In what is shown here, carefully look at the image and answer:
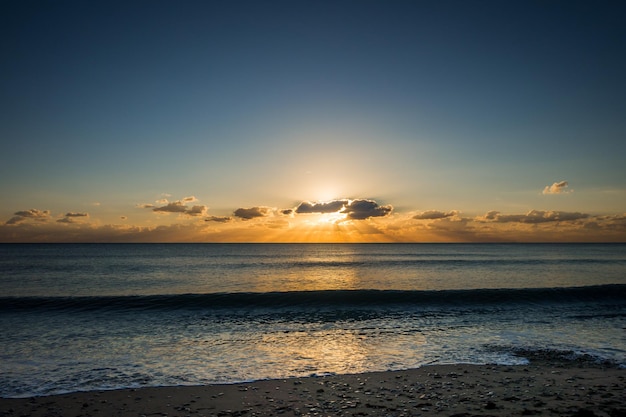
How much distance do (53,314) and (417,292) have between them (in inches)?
1007

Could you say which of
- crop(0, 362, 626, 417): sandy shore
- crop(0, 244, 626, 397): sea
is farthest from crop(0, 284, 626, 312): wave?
crop(0, 362, 626, 417): sandy shore

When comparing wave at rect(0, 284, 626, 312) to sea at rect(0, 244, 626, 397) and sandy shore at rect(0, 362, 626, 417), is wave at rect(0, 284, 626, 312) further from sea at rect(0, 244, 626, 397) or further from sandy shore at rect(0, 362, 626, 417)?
sandy shore at rect(0, 362, 626, 417)

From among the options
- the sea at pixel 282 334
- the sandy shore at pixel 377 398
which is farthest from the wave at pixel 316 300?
the sandy shore at pixel 377 398

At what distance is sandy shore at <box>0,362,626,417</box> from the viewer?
30.4 feet

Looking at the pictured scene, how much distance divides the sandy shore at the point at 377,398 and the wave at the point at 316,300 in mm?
16328

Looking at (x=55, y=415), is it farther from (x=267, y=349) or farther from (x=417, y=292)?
(x=417, y=292)

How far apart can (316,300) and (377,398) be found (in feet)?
67.2

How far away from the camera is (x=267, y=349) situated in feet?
51.7

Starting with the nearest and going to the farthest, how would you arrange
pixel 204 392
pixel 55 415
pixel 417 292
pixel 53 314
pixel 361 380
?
pixel 55 415 → pixel 204 392 → pixel 361 380 → pixel 53 314 → pixel 417 292

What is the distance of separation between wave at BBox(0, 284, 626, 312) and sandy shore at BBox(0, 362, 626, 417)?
53.6ft

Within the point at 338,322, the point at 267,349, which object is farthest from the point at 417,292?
the point at 267,349

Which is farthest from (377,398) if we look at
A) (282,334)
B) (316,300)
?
(316,300)

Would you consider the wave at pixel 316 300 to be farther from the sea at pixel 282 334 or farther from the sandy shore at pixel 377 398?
the sandy shore at pixel 377 398

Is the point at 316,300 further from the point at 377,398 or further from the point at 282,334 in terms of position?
the point at 377,398
